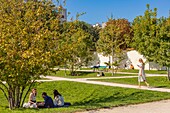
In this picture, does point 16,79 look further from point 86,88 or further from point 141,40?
point 141,40

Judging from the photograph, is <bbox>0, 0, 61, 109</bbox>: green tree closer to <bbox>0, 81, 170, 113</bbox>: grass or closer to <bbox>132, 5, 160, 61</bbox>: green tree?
<bbox>0, 81, 170, 113</bbox>: grass

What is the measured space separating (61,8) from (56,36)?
125 cm

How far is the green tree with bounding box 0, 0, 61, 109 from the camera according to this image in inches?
378

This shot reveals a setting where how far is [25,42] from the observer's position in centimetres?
978

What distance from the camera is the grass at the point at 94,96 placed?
10.7m

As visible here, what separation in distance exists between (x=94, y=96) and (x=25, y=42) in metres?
5.78

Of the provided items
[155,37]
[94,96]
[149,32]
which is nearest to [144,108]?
[94,96]

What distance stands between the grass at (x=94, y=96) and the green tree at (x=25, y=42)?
3.83 ft

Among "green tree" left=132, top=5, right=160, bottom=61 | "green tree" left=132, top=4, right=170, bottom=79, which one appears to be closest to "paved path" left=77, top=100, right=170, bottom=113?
"green tree" left=132, top=4, right=170, bottom=79

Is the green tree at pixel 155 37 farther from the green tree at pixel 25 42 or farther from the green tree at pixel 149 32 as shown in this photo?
the green tree at pixel 25 42

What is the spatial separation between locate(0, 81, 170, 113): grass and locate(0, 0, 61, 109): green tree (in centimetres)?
117

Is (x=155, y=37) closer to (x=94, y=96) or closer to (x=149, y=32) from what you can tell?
(x=149, y=32)

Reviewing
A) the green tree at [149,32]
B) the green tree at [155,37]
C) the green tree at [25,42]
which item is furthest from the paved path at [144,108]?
the green tree at [149,32]

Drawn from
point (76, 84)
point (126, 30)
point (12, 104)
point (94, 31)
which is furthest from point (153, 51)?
point (94, 31)
